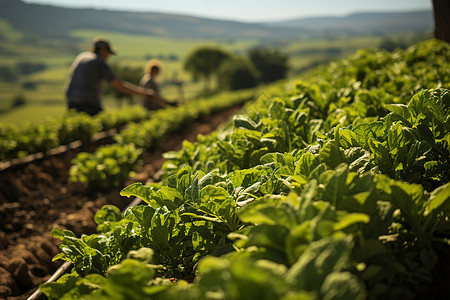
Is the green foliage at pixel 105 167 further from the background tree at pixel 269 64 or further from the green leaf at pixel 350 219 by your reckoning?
the background tree at pixel 269 64

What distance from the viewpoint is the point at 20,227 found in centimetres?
468

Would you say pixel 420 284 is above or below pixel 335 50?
below

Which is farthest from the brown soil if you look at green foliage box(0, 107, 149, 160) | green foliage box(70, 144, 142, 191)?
green foliage box(0, 107, 149, 160)

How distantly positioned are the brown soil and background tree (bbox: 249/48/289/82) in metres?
79.9

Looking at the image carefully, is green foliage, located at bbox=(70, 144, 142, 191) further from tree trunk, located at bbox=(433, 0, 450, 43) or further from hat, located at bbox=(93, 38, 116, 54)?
tree trunk, located at bbox=(433, 0, 450, 43)

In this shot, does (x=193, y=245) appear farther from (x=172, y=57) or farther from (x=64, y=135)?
(x=172, y=57)

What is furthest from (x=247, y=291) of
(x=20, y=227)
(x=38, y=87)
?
(x=38, y=87)

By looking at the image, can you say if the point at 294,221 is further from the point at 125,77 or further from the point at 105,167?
the point at 125,77

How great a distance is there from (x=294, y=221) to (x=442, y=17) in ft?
20.5

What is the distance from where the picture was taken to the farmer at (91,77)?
319 inches

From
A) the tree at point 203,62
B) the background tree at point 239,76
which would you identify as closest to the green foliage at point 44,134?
the background tree at point 239,76

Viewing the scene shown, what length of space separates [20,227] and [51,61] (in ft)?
542

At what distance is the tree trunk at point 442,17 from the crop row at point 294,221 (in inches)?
166

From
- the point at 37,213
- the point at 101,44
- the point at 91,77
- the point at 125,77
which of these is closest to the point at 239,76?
the point at 125,77
